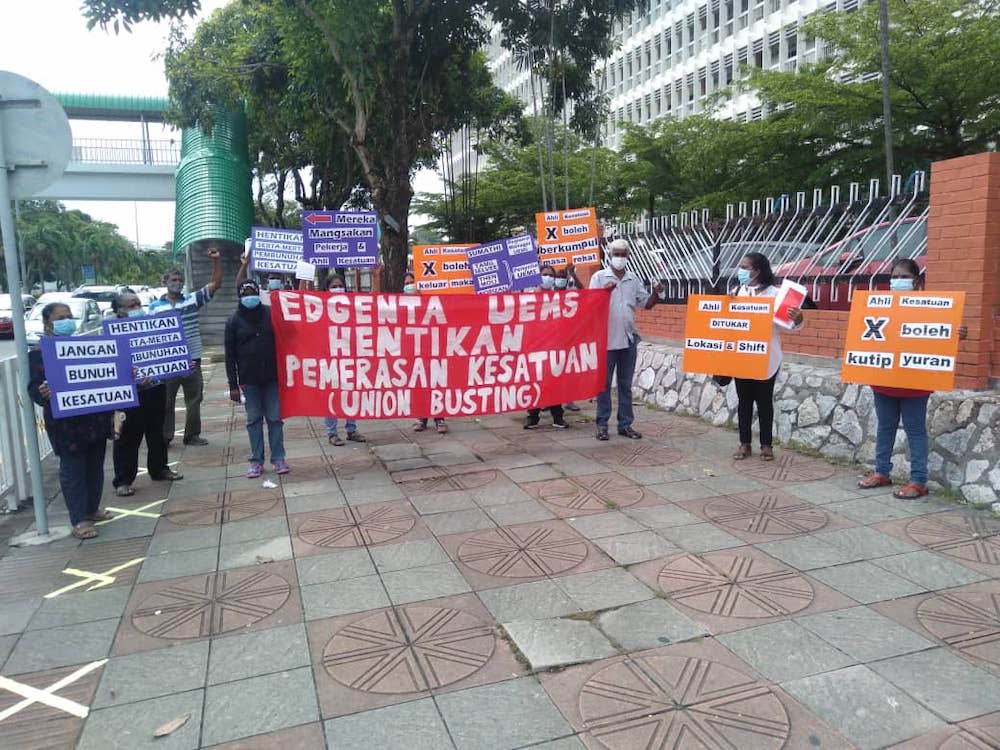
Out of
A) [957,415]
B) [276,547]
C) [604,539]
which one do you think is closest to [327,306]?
[276,547]

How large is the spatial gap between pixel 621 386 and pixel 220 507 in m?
4.11

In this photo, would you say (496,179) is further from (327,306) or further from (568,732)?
(568,732)

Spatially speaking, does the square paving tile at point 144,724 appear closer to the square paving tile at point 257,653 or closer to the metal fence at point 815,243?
the square paving tile at point 257,653

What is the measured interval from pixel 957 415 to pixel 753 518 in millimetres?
1759

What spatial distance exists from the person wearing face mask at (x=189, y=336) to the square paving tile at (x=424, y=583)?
4.50 metres

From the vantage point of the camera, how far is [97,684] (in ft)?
10.9

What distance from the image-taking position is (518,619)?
376cm

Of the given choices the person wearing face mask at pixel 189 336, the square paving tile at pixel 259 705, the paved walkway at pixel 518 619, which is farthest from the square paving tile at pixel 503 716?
the person wearing face mask at pixel 189 336

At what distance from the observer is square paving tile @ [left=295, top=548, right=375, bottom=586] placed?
437 cm

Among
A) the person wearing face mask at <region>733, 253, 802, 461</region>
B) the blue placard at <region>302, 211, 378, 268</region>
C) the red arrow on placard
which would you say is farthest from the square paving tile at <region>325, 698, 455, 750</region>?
the red arrow on placard

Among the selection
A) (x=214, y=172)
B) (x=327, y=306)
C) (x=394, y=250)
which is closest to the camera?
(x=327, y=306)

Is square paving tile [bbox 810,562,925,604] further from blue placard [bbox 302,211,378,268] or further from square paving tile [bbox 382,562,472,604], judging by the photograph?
blue placard [bbox 302,211,378,268]

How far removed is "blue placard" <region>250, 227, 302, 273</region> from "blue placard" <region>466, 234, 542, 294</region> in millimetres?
2454

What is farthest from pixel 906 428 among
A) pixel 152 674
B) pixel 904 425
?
pixel 152 674
